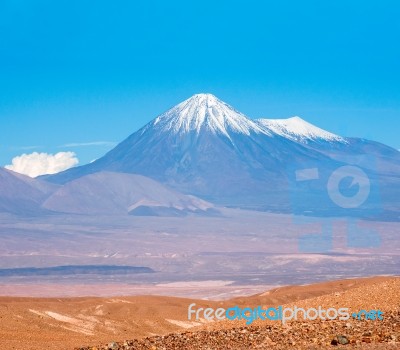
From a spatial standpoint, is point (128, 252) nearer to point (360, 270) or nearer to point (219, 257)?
point (219, 257)

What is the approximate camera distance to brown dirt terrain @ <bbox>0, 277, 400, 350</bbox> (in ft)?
38.7

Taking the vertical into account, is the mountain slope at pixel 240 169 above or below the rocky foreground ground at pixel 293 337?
above

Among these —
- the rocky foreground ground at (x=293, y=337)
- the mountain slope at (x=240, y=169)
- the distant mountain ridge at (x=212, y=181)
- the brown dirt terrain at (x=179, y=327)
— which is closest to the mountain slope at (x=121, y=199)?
the distant mountain ridge at (x=212, y=181)

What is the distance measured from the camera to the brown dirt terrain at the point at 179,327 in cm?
1178

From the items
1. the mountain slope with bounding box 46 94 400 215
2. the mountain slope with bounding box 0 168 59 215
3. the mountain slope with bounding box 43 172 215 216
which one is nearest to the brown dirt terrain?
the mountain slope with bounding box 43 172 215 216

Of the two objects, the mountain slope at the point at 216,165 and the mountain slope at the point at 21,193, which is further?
the mountain slope at the point at 216,165

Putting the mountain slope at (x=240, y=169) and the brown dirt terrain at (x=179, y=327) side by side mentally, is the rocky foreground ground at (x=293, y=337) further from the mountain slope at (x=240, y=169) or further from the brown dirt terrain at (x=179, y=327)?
the mountain slope at (x=240, y=169)

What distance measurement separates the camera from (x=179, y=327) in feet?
78.3

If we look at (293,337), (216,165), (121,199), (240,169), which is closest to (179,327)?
(293,337)

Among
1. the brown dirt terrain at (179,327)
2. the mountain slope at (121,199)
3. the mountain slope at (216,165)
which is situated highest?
the mountain slope at (216,165)

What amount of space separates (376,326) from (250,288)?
54.3m

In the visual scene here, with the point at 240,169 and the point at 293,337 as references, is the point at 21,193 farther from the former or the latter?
the point at 293,337

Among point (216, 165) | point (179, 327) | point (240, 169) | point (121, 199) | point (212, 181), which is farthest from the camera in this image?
point (216, 165)

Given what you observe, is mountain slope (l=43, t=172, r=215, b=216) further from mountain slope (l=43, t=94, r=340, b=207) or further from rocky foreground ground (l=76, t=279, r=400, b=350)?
rocky foreground ground (l=76, t=279, r=400, b=350)
